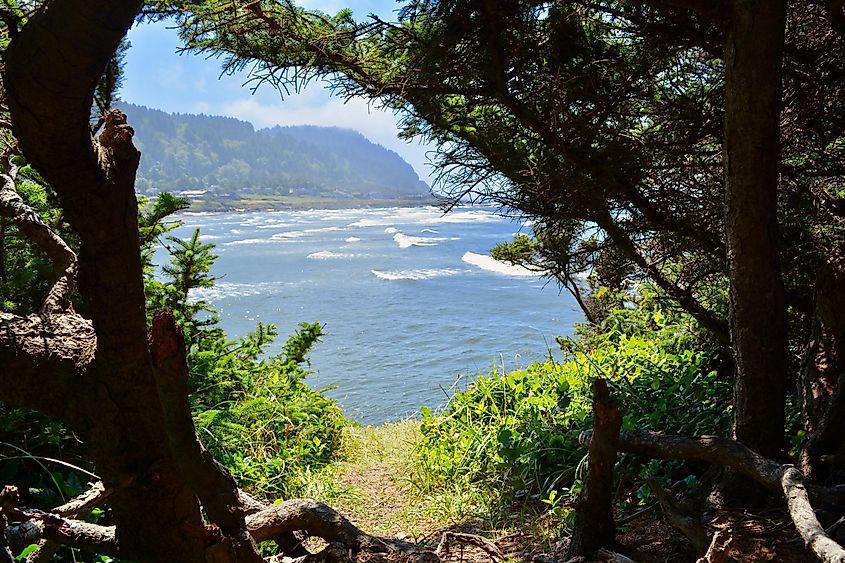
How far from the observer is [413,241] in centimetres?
3547

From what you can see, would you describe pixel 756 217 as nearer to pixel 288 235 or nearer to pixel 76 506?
pixel 76 506

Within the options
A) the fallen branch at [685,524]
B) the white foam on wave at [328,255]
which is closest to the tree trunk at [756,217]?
the fallen branch at [685,524]

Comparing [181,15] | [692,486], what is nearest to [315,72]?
[181,15]

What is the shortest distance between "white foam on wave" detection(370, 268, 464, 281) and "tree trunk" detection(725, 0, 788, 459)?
20.9 meters

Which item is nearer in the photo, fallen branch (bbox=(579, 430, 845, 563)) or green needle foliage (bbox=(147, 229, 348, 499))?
fallen branch (bbox=(579, 430, 845, 563))

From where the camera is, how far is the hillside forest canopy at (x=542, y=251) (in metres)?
1.50

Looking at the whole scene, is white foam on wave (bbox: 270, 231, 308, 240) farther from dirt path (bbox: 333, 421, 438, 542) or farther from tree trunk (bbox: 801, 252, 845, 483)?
tree trunk (bbox: 801, 252, 845, 483)

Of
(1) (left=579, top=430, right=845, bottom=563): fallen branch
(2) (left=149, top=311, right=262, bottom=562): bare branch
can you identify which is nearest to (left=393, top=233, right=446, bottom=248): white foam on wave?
(1) (left=579, top=430, right=845, bottom=563): fallen branch

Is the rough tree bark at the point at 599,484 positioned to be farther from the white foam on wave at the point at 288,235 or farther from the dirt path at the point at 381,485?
the white foam on wave at the point at 288,235

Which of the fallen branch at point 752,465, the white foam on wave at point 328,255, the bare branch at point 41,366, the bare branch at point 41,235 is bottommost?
the white foam on wave at point 328,255

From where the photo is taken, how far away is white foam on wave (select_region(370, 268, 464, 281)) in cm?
2389

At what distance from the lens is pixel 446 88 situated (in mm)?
3574

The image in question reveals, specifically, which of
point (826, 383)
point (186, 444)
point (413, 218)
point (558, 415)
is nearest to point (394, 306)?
point (558, 415)

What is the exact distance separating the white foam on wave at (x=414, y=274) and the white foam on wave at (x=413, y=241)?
840 cm
